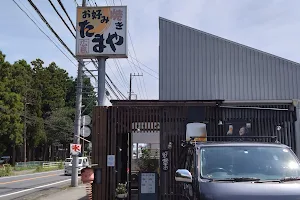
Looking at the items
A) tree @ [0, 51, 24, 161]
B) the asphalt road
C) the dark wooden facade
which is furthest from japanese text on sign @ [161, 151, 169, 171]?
tree @ [0, 51, 24, 161]

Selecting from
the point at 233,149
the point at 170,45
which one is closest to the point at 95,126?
the point at 170,45

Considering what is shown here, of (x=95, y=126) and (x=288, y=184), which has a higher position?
(x=95, y=126)

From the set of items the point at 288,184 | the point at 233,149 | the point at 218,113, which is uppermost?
the point at 218,113

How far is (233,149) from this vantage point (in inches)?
212

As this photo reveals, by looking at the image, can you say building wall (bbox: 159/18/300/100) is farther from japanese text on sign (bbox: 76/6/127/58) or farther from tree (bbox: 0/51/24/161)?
tree (bbox: 0/51/24/161)

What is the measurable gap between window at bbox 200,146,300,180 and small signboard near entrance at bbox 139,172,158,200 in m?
5.68

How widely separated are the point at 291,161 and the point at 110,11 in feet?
38.3

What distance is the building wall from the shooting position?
47.4ft

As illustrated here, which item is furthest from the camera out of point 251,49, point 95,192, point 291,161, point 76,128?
point 76,128

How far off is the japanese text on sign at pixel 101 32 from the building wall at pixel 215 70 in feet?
5.63

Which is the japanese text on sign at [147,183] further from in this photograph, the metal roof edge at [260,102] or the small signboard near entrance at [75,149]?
the small signboard near entrance at [75,149]

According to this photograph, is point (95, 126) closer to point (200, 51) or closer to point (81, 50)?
point (81, 50)

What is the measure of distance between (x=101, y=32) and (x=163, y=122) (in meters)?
5.58

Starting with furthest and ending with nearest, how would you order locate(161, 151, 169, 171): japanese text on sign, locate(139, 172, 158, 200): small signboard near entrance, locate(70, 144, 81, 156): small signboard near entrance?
locate(70, 144, 81, 156): small signboard near entrance
locate(161, 151, 169, 171): japanese text on sign
locate(139, 172, 158, 200): small signboard near entrance
